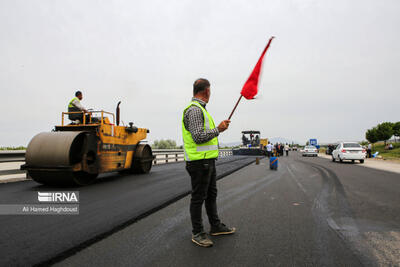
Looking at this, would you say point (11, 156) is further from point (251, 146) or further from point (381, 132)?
point (381, 132)

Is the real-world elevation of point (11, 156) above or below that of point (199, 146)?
below

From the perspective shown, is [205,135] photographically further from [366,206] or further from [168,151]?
[168,151]

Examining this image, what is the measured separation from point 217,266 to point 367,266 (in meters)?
1.44

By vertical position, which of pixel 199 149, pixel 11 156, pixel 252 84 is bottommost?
pixel 11 156

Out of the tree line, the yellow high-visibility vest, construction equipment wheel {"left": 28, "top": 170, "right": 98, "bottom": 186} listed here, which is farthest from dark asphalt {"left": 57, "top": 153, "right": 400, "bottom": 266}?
the tree line

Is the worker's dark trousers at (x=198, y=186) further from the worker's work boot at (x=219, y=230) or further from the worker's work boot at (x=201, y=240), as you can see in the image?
the worker's work boot at (x=219, y=230)

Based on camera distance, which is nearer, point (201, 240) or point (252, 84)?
point (201, 240)

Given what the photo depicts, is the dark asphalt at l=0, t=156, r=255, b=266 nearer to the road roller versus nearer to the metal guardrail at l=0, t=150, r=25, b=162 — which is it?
the road roller

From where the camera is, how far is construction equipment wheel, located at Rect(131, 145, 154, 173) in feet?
32.3

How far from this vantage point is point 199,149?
3102 millimetres

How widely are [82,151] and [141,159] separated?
2.96 m

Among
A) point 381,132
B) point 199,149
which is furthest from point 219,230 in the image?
point 381,132

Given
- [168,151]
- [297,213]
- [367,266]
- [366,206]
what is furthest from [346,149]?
[367,266]

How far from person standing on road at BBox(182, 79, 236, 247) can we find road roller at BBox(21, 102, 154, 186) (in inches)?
182
